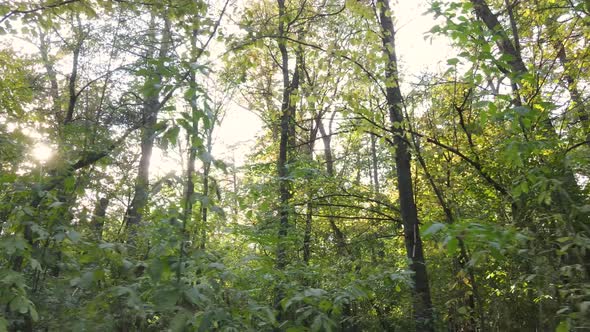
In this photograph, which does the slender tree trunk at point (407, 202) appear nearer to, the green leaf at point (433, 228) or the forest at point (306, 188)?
the forest at point (306, 188)

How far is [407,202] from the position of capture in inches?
252

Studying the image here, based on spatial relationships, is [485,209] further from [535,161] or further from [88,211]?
[88,211]

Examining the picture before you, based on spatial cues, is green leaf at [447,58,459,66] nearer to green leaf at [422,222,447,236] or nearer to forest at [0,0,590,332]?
forest at [0,0,590,332]

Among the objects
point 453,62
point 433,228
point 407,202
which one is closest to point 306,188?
point 407,202

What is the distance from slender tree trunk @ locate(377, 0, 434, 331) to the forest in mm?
31

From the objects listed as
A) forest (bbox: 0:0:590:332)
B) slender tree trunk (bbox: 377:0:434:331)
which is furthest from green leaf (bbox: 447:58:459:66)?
slender tree trunk (bbox: 377:0:434:331)

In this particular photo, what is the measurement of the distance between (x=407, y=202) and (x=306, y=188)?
242 cm

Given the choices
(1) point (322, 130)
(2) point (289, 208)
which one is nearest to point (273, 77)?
(1) point (322, 130)

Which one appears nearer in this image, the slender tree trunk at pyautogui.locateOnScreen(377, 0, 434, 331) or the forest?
the forest

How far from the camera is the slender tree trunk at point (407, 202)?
17.8 ft

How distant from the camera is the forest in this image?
222 centimetres

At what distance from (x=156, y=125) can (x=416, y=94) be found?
549 centimetres

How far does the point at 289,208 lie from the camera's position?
24.3 ft

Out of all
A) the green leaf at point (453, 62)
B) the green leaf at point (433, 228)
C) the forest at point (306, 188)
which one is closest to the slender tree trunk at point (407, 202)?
the forest at point (306, 188)
